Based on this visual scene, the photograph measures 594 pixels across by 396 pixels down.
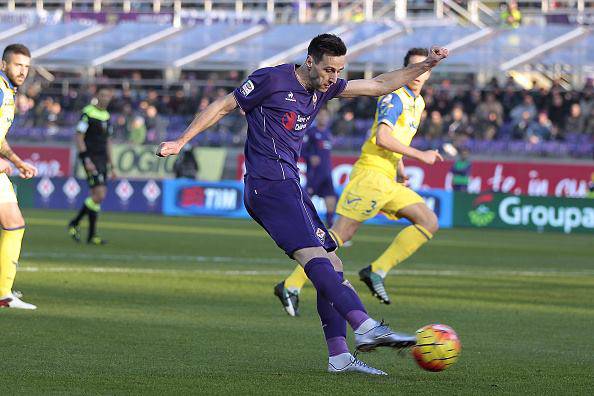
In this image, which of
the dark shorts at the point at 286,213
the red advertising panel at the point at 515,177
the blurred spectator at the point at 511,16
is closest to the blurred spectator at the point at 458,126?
the red advertising panel at the point at 515,177

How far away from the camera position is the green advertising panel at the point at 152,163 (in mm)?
37219

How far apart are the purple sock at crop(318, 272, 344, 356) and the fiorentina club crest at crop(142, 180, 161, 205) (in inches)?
1013

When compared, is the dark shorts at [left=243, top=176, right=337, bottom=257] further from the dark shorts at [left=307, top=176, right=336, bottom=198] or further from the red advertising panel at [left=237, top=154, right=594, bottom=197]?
the red advertising panel at [left=237, top=154, right=594, bottom=197]

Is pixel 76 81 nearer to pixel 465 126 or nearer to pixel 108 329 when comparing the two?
pixel 465 126

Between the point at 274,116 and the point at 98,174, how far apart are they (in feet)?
44.9

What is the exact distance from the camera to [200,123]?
816 centimetres

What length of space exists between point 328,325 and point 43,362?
1.87m

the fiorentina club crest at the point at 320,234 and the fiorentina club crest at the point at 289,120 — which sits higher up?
the fiorentina club crest at the point at 289,120

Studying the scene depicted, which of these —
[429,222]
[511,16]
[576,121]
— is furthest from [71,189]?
[429,222]

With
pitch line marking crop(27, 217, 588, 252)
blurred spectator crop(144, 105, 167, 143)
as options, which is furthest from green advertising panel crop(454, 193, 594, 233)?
blurred spectator crop(144, 105, 167, 143)

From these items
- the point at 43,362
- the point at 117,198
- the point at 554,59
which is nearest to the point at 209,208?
the point at 117,198

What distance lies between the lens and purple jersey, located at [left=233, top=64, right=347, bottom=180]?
8281 mm

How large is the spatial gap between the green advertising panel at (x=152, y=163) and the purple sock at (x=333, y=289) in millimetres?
29108

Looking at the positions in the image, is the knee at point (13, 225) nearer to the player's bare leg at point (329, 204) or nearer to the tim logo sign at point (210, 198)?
the player's bare leg at point (329, 204)
